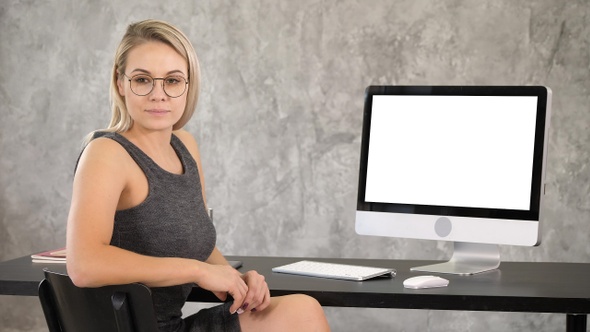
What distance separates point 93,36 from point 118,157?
2.67 meters

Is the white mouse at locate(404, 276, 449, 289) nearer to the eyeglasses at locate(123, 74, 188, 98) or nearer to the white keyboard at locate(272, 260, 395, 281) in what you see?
the white keyboard at locate(272, 260, 395, 281)

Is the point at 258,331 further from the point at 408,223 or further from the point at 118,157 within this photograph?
the point at 408,223

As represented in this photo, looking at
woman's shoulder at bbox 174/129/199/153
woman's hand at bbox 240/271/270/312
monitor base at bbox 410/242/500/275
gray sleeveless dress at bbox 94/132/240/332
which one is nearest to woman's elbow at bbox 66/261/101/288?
gray sleeveless dress at bbox 94/132/240/332

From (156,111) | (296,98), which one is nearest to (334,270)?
(156,111)

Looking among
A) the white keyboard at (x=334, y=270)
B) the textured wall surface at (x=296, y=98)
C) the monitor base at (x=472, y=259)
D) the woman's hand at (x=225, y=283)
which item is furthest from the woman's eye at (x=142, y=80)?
the textured wall surface at (x=296, y=98)

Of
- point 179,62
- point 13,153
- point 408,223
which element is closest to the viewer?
point 179,62

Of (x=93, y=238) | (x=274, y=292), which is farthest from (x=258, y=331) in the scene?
(x=93, y=238)

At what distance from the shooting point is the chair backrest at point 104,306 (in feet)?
5.85

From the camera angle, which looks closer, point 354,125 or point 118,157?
point 118,157

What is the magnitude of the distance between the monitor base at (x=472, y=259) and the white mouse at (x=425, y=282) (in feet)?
0.82

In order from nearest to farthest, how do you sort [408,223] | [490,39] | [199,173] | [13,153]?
[199,173] < [408,223] < [490,39] < [13,153]

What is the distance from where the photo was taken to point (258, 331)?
207 centimetres

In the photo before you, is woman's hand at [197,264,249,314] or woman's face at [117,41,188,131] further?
woman's face at [117,41,188,131]

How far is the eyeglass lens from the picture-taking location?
84.4 inches
